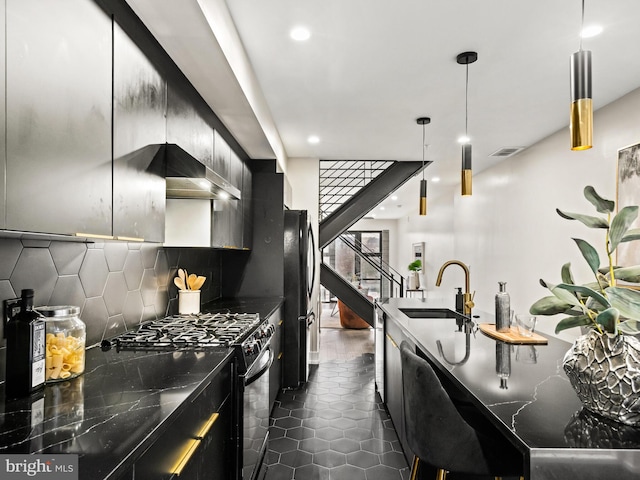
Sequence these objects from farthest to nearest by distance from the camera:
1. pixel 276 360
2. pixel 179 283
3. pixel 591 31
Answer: pixel 276 360 → pixel 179 283 → pixel 591 31

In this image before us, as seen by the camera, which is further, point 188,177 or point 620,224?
point 188,177

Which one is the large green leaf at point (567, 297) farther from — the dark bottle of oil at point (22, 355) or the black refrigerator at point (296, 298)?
the black refrigerator at point (296, 298)

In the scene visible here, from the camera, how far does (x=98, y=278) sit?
6.06ft

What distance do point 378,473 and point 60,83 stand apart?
2495 millimetres

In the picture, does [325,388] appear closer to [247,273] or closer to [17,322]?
[247,273]

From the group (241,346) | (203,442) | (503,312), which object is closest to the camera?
(203,442)

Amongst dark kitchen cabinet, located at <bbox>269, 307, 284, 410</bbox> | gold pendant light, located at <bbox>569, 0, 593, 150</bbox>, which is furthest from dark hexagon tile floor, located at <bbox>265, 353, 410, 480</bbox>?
gold pendant light, located at <bbox>569, 0, 593, 150</bbox>

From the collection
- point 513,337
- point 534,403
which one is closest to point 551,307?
point 534,403

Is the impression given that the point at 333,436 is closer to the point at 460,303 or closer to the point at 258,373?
the point at 258,373

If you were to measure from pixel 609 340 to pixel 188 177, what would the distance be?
172cm

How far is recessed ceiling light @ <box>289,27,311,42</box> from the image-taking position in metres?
2.32

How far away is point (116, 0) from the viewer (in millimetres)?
1438

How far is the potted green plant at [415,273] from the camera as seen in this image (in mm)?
10188

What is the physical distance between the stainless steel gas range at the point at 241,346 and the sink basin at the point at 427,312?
1.26 meters
